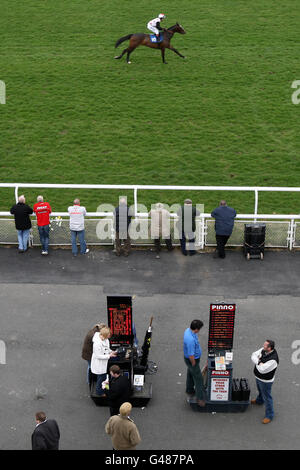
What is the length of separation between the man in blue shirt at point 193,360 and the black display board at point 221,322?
1.03 ft

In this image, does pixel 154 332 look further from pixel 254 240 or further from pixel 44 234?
pixel 44 234

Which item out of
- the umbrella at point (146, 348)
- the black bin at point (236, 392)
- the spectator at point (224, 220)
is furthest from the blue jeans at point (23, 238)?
the black bin at point (236, 392)

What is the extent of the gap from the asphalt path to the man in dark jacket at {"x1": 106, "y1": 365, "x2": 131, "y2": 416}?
69 cm

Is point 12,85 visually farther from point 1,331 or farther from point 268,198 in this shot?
point 1,331

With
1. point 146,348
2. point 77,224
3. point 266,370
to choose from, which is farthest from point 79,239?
point 266,370

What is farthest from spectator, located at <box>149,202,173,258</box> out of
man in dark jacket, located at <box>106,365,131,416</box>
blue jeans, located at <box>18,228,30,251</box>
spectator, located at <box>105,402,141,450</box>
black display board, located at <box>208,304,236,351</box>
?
spectator, located at <box>105,402,141,450</box>

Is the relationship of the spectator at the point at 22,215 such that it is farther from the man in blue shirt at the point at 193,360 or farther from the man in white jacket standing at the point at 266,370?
the man in white jacket standing at the point at 266,370

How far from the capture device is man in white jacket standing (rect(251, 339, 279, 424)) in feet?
28.4

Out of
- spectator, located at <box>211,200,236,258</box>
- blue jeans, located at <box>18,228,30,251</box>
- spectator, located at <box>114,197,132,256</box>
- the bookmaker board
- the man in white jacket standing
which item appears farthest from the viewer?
blue jeans, located at <box>18,228,30,251</box>

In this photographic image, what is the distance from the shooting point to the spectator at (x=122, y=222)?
13391 millimetres

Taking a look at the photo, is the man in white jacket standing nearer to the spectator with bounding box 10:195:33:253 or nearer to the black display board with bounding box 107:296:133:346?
the black display board with bounding box 107:296:133:346

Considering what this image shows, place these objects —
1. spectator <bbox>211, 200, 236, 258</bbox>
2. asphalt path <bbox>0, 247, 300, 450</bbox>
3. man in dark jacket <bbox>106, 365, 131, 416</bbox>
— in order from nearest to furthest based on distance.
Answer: man in dark jacket <bbox>106, 365, 131, 416</bbox> < asphalt path <bbox>0, 247, 300, 450</bbox> < spectator <bbox>211, 200, 236, 258</bbox>

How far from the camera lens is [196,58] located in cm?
2403
